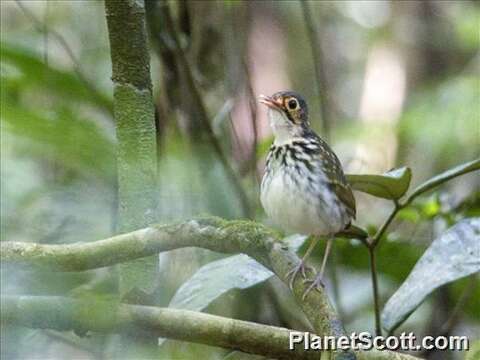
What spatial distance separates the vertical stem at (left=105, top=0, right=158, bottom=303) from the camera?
2.49 m

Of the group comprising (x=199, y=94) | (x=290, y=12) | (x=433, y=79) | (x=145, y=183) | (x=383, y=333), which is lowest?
(x=383, y=333)

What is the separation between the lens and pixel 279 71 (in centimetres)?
877

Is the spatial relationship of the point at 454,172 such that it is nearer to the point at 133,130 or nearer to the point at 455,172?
the point at 455,172

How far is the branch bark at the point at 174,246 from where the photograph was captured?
7.68 feet

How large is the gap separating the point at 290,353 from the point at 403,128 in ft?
14.0

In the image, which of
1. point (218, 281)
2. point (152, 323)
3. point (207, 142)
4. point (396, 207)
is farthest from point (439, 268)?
point (207, 142)

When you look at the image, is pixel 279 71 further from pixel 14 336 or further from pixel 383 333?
pixel 14 336

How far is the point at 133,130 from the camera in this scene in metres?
2.53

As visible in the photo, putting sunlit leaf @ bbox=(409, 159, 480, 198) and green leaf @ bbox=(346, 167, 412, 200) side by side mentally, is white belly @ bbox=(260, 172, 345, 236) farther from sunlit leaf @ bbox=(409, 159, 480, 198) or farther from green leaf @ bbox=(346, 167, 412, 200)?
sunlit leaf @ bbox=(409, 159, 480, 198)

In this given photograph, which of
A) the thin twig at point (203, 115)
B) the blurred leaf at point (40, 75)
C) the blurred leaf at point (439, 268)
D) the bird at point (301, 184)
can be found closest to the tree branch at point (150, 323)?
the blurred leaf at point (439, 268)

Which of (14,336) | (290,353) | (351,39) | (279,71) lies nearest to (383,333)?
(290,353)

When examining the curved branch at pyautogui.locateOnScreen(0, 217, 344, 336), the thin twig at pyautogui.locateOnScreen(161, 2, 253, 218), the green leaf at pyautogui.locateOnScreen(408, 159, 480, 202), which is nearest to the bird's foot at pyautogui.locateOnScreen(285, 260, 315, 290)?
the curved branch at pyautogui.locateOnScreen(0, 217, 344, 336)

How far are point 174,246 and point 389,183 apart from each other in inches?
34.9

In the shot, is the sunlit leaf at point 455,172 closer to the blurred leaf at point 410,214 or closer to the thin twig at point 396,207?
the thin twig at point 396,207
